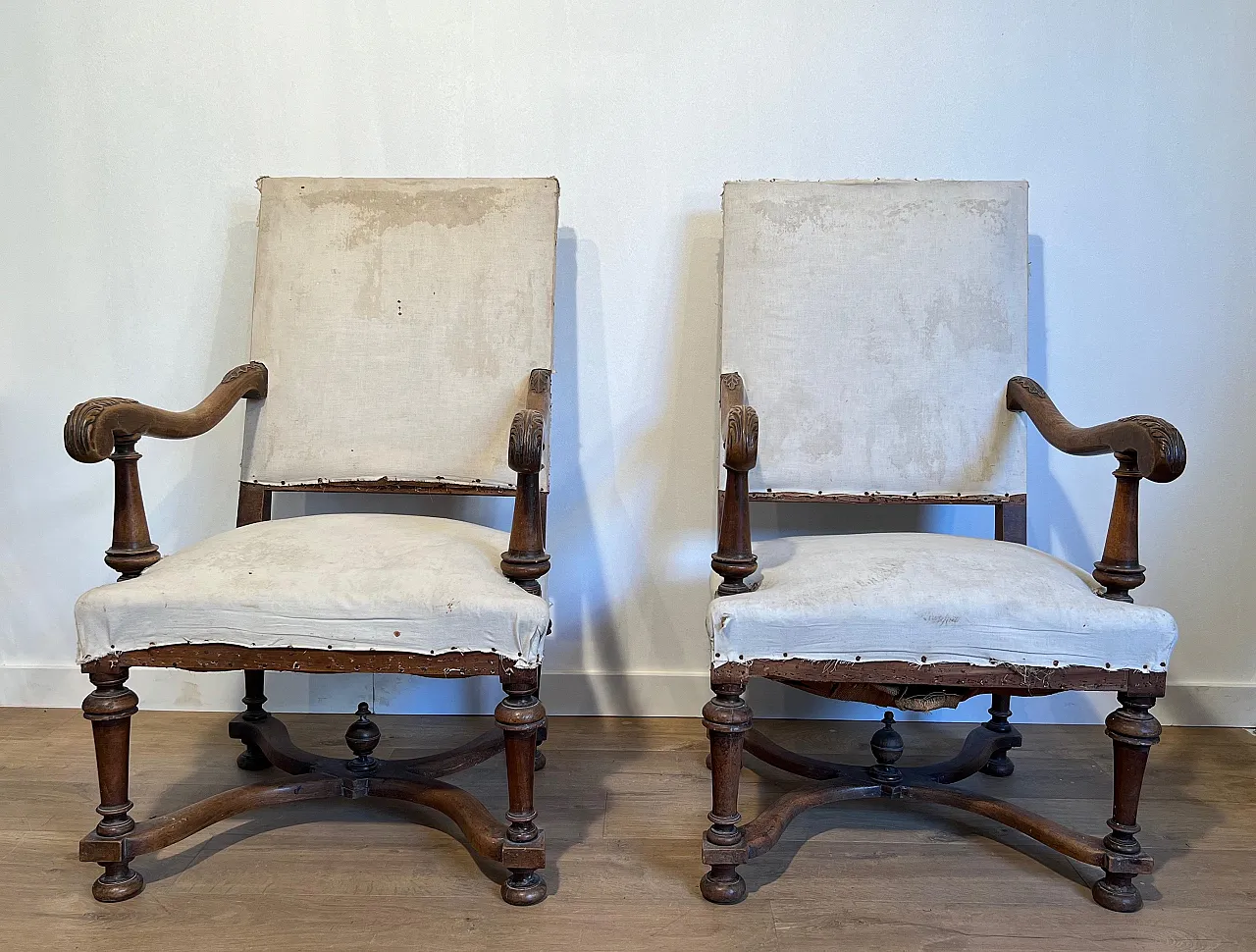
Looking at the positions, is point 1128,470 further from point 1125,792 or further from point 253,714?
point 253,714

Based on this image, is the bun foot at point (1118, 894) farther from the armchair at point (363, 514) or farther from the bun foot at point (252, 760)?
the bun foot at point (252, 760)

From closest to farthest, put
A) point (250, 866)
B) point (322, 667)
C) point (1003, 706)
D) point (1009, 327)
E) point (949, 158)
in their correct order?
point (322, 667) → point (250, 866) → point (1009, 327) → point (1003, 706) → point (949, 158)

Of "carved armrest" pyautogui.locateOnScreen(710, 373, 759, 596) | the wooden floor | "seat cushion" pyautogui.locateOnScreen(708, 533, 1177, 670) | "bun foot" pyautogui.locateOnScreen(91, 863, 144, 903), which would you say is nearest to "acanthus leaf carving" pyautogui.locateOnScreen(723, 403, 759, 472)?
"carved armrest" pyautogui.locateOnScreen(710, 373, 759, 596)

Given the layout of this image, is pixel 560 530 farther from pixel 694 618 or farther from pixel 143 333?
pixel 143 333

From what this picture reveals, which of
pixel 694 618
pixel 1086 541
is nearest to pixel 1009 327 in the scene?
pixel 1086 541

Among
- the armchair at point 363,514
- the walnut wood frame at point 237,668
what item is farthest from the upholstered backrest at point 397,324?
the walnut wood frame at point 237,668

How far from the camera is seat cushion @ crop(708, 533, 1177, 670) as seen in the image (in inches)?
52.1

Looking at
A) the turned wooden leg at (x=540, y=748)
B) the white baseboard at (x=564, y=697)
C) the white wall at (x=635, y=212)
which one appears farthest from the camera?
the white baseboard at (x=564, y=697)

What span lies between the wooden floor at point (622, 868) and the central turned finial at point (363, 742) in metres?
0.09

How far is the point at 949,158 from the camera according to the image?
80.7 inches

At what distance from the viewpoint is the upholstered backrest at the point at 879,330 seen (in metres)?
1.76

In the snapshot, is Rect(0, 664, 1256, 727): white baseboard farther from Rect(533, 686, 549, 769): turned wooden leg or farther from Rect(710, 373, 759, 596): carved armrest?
Rect(710, 373, 759, 596): carved armrest

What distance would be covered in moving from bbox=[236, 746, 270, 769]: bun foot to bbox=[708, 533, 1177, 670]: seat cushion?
39.0 inches

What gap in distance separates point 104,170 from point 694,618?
5.26 ft
